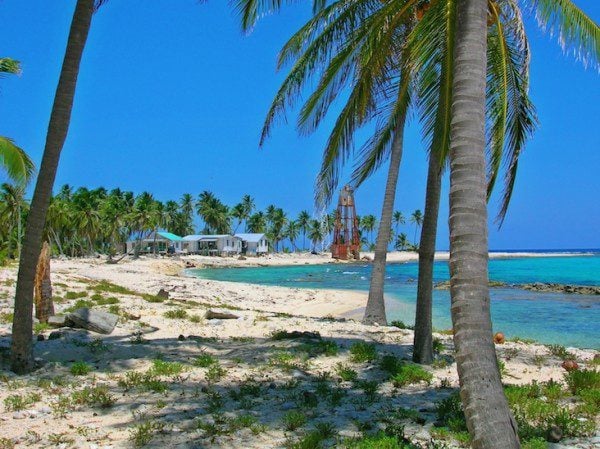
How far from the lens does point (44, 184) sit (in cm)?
789

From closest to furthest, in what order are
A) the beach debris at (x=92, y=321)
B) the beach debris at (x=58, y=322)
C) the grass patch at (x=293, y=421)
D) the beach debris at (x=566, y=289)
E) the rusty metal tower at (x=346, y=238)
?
1. the grass patch at (x=293, y=421)
2. the beach debris at (x=92, y=321)
3. the beach debris at (x=58, y=322)
4. the beach debris at (x=566, y=289)
5. the rusty metal tower at (x=346, y=238)

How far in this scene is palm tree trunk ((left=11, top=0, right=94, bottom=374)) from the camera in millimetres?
7855

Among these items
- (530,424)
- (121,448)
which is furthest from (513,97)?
(121,448)

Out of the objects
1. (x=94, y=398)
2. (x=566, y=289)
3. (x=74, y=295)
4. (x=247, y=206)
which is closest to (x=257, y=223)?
(x=247, y=206)

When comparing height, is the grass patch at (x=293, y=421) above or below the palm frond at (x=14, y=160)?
below

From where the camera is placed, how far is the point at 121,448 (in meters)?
5.24

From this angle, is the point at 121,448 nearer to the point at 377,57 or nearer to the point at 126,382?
the point at 126,382

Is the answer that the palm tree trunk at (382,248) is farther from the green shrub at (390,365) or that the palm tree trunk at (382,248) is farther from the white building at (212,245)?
the white building at (212,245)

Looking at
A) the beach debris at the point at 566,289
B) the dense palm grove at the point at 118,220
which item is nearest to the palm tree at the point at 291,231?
the dense palm grove at the point at 118,220

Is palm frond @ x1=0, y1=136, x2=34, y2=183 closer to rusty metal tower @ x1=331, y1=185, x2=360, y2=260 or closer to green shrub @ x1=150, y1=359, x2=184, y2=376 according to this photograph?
green shrub @ x1=150, y1=359, x2=184, y2=376

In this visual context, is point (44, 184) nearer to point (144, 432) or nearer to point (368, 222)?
point (144, 432)

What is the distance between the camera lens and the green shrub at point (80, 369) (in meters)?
8.05

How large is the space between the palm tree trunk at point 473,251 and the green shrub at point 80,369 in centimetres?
638

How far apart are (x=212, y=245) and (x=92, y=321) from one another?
97.2m
